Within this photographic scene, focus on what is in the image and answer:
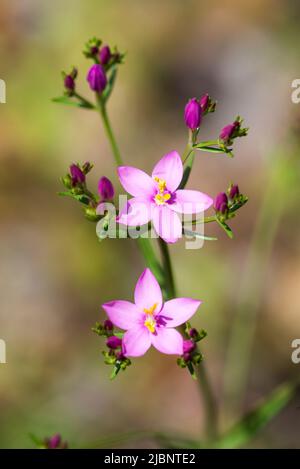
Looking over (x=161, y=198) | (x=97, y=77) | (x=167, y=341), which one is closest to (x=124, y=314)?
(x=167, y=341)

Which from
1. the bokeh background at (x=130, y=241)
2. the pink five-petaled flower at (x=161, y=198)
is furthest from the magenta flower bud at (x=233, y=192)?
the bokeh background at (x=130, y=241)

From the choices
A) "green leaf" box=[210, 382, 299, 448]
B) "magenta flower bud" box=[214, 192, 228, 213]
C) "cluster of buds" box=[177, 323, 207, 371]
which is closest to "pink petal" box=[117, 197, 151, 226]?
"magenta flower bud" box=[214, 192, 228, 213]

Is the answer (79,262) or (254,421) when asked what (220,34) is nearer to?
(79,262)

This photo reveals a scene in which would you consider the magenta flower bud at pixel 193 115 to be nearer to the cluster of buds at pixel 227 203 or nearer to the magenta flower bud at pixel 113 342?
the cluster of buds at pixel 227 203

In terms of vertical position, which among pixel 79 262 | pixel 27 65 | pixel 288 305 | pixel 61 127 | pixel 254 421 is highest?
pixel 27 65

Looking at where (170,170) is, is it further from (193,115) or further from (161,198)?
(193,115)

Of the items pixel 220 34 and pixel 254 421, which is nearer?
pixel 254 421
